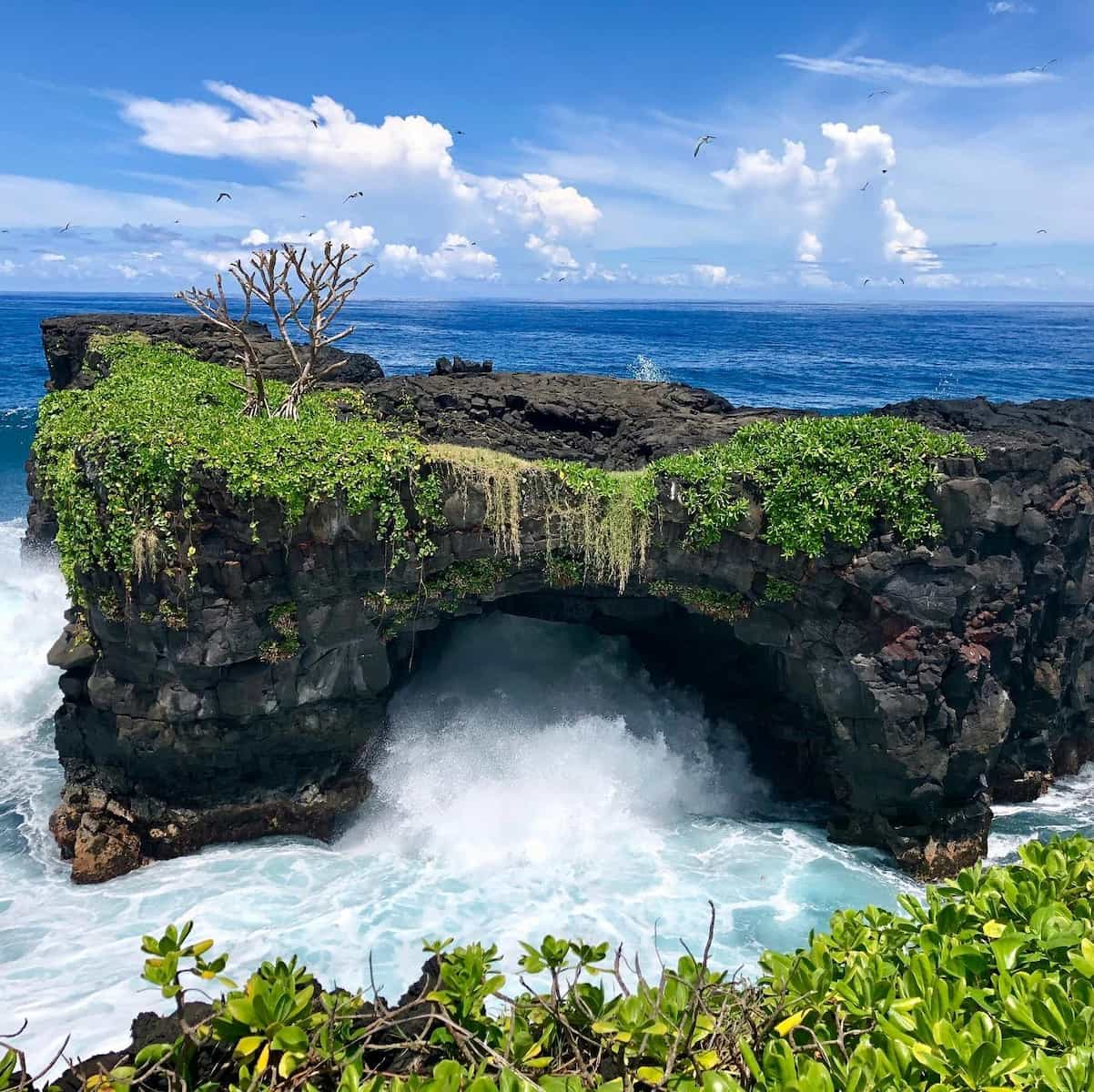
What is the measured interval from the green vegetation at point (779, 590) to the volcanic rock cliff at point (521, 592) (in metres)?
0.04

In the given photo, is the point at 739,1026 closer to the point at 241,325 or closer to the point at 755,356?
the point at 241,325

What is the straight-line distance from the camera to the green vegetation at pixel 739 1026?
317cm

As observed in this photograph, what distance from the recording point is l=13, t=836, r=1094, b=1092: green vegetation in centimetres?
317

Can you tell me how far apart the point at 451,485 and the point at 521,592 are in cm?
229

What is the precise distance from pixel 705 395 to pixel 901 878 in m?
10.0

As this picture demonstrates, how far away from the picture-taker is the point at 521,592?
41.9 feet

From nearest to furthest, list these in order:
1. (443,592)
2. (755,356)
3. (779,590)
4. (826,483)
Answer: (826,483) < (779,590) < (443,592) < (755,356)

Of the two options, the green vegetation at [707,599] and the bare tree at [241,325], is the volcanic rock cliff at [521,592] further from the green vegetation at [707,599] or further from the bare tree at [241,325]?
the bare tree at [241,325]

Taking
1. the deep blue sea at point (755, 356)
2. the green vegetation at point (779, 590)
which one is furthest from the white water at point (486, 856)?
the deep blue sea at point (755, 356)

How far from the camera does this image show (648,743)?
1462cm

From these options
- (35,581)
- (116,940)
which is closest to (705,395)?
(116,940)

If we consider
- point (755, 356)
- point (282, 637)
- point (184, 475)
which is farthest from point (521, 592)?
point (755, 356)

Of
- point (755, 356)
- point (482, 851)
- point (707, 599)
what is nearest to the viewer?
point (707, 599)

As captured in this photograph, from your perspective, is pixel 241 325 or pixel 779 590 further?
pixel 241 325
